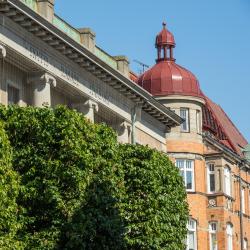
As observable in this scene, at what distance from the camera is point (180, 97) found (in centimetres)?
7150

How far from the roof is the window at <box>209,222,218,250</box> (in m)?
7.76

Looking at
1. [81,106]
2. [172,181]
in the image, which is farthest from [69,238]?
[81,106]

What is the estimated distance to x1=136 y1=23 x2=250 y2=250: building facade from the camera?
7144 cm

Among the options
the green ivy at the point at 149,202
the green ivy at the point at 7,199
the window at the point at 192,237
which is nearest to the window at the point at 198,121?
the window at the point at 192,237

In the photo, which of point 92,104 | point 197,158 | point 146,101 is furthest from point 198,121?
point 92,104

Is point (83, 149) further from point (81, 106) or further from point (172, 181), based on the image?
point (81, 106)

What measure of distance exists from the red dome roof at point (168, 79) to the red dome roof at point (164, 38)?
206 mm

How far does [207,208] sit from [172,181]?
79.1 feet

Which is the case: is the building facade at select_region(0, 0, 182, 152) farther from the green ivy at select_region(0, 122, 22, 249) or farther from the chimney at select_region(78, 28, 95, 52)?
the green ivy at select_region(0, 122, 22, 249)

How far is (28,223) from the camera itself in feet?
134

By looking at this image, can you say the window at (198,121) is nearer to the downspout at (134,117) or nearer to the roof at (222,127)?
the roof at (222,127)

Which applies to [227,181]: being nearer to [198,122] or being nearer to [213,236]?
[213,236]

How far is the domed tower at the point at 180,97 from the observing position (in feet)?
234

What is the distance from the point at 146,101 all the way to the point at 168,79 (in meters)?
9.67
